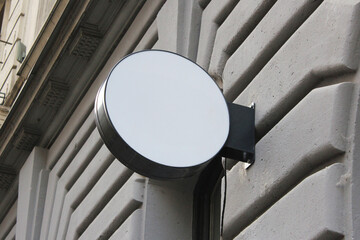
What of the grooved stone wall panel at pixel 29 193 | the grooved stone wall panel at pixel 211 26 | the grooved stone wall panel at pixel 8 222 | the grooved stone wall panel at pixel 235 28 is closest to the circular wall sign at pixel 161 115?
the grooved stone wall panel at pixel 235 28

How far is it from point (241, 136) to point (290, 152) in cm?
46

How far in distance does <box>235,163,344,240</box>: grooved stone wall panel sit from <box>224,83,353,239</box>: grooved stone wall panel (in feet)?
0.44

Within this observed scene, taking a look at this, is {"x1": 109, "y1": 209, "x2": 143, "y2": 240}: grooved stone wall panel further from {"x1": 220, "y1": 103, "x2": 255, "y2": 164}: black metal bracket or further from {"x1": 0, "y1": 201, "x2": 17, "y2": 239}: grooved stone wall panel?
{"x1": 0, "y1": 201, "x2": 17, "y2": 239}: grooved stone wall panel

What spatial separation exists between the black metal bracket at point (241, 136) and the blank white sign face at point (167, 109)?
0.10 m

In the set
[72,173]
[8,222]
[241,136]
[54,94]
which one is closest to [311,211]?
[241,136]

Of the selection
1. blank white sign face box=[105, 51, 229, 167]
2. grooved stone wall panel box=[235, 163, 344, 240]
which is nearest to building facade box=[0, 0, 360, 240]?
grooved stone wall panel box=[235, 163, 344, 240]

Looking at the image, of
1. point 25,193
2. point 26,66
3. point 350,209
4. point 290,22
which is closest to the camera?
point 350,209

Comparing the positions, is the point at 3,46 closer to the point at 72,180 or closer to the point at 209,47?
the point at 72,180

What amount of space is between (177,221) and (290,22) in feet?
7.76

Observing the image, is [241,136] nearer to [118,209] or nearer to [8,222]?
[118,209]

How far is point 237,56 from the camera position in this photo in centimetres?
661

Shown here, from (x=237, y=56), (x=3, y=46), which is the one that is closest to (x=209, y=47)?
(x=237, y=56)

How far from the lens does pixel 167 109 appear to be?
5.66 metres

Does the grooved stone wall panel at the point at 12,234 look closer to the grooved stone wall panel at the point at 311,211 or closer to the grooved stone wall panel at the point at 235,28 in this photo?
the grooved stone wall panel at the point at 235,28
